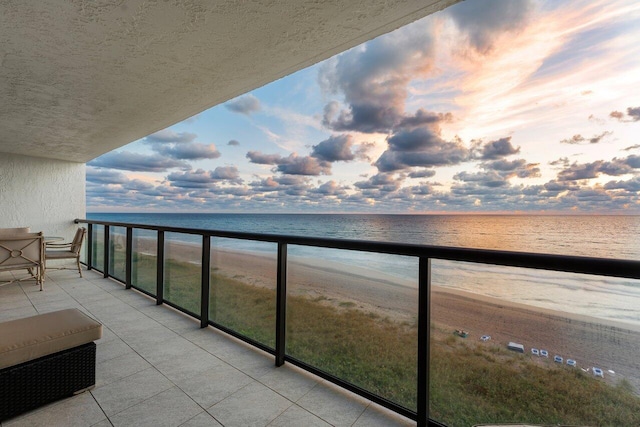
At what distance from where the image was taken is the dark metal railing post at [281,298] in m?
2.36

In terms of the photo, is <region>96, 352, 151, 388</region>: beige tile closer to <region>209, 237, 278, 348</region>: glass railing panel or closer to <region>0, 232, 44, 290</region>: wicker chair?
<region>209, 237, 278, 348</region>: glass railing panel

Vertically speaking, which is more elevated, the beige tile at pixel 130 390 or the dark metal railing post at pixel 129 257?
the dark metal railing post at pixel 129 257

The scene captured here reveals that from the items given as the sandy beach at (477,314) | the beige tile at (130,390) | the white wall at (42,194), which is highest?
the white wall at (42,194)

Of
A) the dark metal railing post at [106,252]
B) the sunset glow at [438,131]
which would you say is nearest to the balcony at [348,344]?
the dark metal railing post at [106,252]

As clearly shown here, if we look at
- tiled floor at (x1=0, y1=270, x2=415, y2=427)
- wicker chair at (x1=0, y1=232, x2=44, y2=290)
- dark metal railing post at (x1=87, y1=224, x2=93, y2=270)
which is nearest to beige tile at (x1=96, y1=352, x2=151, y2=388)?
tiled floor at (x1=0, y1=270, x2=415, y2=427)

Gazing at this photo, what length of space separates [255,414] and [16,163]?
8.23 metres

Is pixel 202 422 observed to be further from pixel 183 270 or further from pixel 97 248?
pixel 97 248

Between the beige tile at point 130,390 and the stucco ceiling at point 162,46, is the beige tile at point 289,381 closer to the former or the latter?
the beige tile at point 130,390

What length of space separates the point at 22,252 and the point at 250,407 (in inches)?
207

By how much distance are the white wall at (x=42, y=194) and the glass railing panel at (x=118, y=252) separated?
2.87m

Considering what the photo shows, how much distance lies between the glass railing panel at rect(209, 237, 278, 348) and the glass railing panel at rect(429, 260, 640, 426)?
1412 millimetres

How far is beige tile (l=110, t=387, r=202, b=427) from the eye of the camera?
1668 mm

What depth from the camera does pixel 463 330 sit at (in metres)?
1.57

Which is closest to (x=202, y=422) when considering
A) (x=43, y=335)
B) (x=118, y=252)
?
(x=43, y=335)
